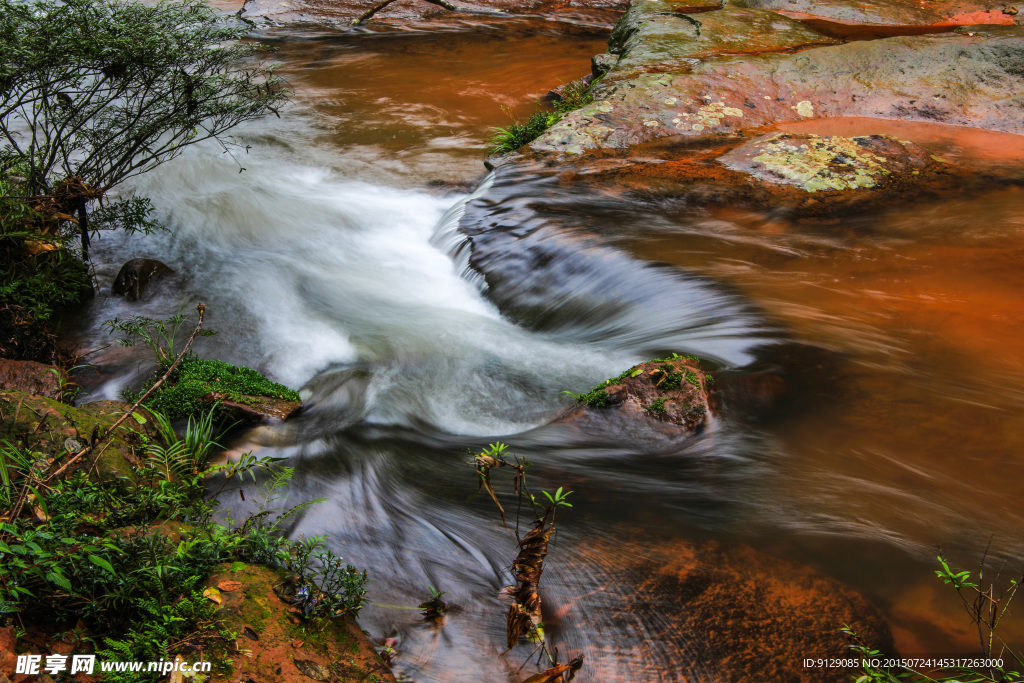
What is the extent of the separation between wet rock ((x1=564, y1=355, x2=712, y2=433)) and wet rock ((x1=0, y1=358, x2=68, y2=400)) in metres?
3.67

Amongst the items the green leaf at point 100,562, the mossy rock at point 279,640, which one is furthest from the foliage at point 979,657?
the green leaf at point 100,562

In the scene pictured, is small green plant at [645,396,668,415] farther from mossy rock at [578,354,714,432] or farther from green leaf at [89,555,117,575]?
green leaf at [89,555,117,575]

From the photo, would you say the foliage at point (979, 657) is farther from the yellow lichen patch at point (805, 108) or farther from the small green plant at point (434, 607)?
the yellow lichen patch at point (805, 108)

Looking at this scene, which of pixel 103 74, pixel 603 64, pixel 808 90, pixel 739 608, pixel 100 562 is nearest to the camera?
pixel 100 562

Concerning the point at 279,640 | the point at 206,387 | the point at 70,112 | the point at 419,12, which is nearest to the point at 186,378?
the point at 206,387

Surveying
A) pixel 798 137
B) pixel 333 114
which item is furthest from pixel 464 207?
pixel 333 114

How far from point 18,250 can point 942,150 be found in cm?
884

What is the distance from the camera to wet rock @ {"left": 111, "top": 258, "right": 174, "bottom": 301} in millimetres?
6402

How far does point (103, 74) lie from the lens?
20.0 feet

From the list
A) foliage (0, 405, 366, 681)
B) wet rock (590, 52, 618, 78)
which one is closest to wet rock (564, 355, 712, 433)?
foliage (0, 405, 366, 681)

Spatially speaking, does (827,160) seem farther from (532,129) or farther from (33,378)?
(33,378)

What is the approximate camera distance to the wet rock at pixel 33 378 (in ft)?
15.7

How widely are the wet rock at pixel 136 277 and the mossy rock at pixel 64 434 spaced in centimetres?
262

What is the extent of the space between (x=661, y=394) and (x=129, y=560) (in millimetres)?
3012
